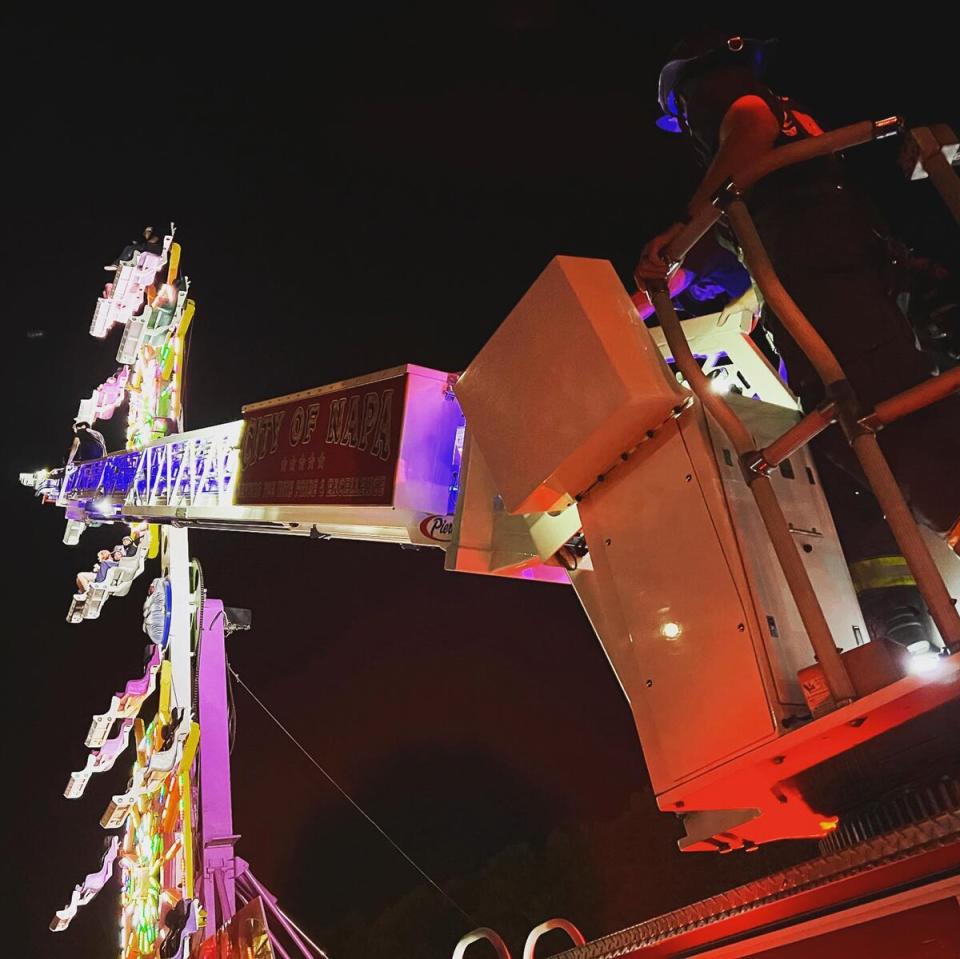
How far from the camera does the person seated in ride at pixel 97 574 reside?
1069 centimetres

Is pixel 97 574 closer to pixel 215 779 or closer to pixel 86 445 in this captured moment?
pixel 86 445

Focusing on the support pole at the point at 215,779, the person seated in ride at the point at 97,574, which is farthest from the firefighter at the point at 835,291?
the person seated in ride at the point at 97,574

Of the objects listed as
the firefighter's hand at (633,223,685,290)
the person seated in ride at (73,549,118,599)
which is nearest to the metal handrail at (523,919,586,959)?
the firefighter's hand at (633,223,685,290)

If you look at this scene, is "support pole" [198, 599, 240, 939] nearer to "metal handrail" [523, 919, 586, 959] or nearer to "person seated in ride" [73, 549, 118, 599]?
"person seated in ride" [73, 549, 118, 599]

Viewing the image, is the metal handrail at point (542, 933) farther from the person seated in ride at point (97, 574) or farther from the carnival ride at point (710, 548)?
the person seated in ride at point (97, 574)

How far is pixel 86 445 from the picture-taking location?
36.9 ft

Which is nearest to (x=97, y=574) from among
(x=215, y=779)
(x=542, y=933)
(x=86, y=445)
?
(x=86, y=445)

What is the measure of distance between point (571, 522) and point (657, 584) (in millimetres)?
628

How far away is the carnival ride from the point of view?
7.59 ft

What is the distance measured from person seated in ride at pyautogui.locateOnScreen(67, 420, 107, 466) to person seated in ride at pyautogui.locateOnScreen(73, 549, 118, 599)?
1.09 metres

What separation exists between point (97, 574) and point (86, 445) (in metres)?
1.52

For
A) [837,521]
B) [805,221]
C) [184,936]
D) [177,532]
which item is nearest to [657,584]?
[837,521]

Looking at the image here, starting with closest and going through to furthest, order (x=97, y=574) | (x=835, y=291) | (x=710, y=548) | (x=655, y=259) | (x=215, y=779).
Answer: (x=710, y=548), (x=835, y=291), (x=655, y=259), (x=215, y=779), (x=97, y=574)

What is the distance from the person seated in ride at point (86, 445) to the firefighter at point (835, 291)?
899 cm
